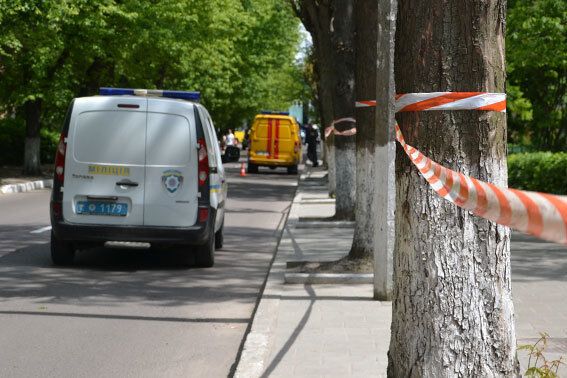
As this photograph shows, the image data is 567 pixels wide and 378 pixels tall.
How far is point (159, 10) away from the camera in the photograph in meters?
37.8

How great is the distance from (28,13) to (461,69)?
79.3 ft

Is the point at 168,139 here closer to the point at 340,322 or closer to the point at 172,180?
the point at 172,180

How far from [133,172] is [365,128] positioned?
→ 2.70 metres

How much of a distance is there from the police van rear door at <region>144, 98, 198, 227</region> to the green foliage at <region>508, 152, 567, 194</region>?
455 inches

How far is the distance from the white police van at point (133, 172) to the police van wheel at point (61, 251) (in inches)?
8.0

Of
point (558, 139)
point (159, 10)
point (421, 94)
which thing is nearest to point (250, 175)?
point (159, 10)

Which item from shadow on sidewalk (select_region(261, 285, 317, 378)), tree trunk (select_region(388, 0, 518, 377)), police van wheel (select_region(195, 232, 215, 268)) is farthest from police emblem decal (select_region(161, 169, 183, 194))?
tree trunk (select_region(388, 0, 518, 377))

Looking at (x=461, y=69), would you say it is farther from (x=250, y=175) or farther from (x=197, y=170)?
(x=250, y=175)

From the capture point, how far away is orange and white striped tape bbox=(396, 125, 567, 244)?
325 cm

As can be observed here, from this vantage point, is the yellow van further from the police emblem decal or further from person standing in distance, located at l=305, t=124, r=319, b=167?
the police emblem decal

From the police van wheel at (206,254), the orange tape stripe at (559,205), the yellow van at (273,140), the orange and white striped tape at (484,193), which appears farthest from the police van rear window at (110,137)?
the yellow van at (273,140)

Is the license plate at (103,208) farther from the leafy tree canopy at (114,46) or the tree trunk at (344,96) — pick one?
the leafy tree canopy at (114,46)

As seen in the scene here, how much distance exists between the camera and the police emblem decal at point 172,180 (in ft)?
41.8

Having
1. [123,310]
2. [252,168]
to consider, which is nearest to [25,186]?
[252,168]
